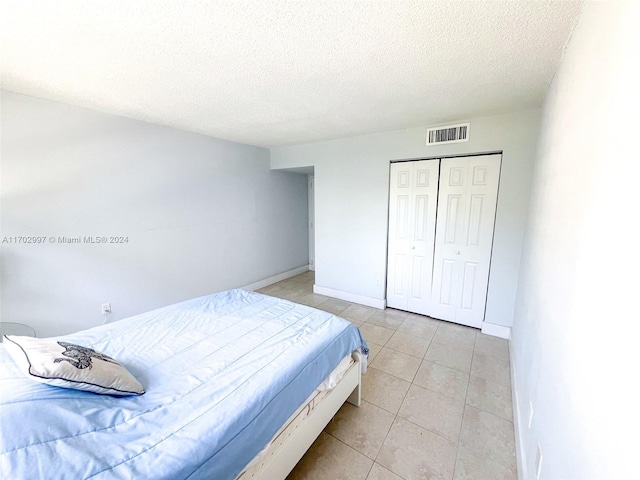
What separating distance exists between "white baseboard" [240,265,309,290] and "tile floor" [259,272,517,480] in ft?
7.07

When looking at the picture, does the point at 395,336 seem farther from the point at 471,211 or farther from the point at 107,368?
the point at 107,368

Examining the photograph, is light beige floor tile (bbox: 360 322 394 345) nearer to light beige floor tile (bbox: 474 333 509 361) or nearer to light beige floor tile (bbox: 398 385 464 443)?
light beige floor tile (bbox: 398 385 464 443)

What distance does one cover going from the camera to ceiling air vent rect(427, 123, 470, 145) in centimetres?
267

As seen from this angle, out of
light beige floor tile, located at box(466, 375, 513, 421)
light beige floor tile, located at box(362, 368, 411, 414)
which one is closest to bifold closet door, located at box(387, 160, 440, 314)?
light beige floor tile, located at box(466, 375, 513, 421)

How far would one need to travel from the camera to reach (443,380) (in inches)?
82.0

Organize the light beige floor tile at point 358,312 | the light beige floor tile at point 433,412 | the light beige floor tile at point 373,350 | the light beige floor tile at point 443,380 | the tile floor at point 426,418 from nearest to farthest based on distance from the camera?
the tile floor at point 426,418 < the light beige floor tile at point 433,412 < the light beige floor tile at point 443,380 < the light beige floor tile at point 373,350 < the light beige floor tile at point 358,312

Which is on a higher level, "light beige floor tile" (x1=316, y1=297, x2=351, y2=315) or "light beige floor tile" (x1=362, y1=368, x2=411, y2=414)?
"light beige floor tile" (x1=316, y1=297, x2=351, y2=315)

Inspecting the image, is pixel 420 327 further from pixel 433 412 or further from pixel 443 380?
pixel 433 412

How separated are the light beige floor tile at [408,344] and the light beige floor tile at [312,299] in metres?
1.24

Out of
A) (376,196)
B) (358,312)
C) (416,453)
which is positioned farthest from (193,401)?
(376,196)

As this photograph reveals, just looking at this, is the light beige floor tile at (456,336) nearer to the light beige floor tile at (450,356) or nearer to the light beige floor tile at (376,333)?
the light beige floor tile at (450,356)

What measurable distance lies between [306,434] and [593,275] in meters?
1.43

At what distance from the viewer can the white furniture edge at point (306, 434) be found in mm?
1134

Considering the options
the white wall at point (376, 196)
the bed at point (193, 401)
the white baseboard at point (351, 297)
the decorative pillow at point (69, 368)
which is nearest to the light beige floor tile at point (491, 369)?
the white wall at point (376, 196)
